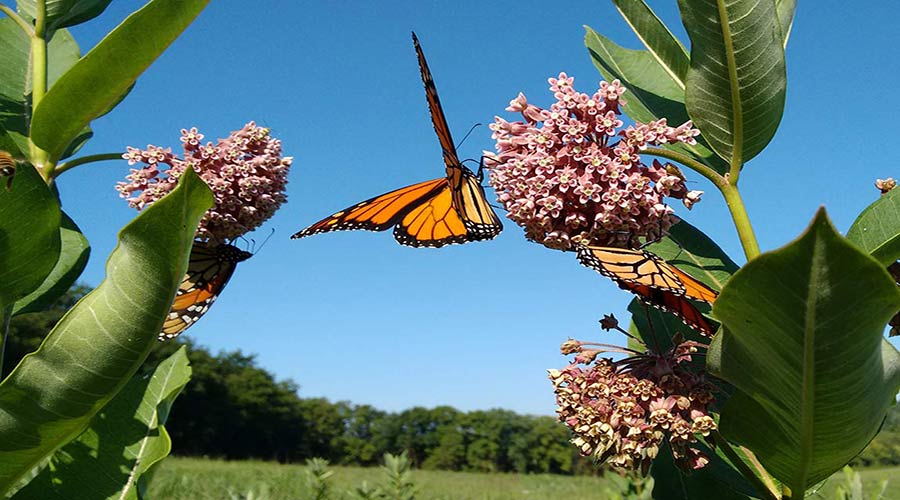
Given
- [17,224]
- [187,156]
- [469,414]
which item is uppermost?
[469,414]

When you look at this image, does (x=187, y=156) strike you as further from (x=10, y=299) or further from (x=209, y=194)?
(x=209, y=194)

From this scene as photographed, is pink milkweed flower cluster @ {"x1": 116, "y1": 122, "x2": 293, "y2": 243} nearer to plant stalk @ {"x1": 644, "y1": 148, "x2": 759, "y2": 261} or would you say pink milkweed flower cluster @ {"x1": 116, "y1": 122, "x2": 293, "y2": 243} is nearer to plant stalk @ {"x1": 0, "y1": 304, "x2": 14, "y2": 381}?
plant stalk @ {"x1": 0, "y1": 304, "x2": 14, "y2": 381}

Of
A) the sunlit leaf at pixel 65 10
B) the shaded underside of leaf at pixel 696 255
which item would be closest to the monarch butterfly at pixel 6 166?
the sunlit leaf at pixel 65 10

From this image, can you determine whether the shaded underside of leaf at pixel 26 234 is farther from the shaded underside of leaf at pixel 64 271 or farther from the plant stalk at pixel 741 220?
the plant stalk at pixel 741 220

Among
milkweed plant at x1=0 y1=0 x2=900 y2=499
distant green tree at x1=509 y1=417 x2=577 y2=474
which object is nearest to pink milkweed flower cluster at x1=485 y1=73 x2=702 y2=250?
milkweed plant at x1=0 y1=0 x2=900 y2=499

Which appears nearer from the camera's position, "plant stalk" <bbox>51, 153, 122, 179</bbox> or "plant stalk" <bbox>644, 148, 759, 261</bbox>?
"plant stalk" <bbox>644, 148, 759, 261</bbox>

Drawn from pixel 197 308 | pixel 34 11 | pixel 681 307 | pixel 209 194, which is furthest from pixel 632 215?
pixel 34 11

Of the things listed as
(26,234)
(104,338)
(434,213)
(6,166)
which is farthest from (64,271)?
(434,213)

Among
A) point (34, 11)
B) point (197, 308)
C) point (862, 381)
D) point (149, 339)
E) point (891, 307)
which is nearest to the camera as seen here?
point (891, 307)
